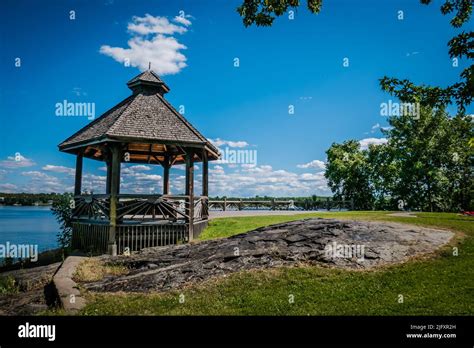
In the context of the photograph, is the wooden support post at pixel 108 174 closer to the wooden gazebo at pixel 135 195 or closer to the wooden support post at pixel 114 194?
the wooden gazebo at pixel 135 195

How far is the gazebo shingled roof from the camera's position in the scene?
13.2 meters

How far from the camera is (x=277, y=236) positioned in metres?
10.5

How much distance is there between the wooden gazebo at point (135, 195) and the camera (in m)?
13.2

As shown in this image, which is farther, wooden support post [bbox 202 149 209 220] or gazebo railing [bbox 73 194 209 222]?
wooden support post [bbox 202 149 209 220]

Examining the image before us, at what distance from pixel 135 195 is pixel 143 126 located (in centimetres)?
298

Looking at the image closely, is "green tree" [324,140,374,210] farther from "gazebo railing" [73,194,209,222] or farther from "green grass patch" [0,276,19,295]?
"green grass patch" [0,276,19,295]

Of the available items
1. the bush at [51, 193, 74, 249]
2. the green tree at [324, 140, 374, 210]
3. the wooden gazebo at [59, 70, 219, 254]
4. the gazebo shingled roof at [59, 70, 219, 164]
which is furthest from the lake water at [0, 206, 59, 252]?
the green tree at [324, 140, 374, 210]

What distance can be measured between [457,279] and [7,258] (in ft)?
56.1

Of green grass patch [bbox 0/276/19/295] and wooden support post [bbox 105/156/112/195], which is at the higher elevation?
wooden support post [bbox 105/156/112/195]

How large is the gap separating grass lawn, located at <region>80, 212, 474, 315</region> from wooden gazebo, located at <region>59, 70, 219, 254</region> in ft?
20.3

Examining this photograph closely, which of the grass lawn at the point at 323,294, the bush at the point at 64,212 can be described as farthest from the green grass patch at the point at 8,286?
the bush at the point at 64,212

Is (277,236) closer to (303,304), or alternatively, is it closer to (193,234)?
(303,304)
